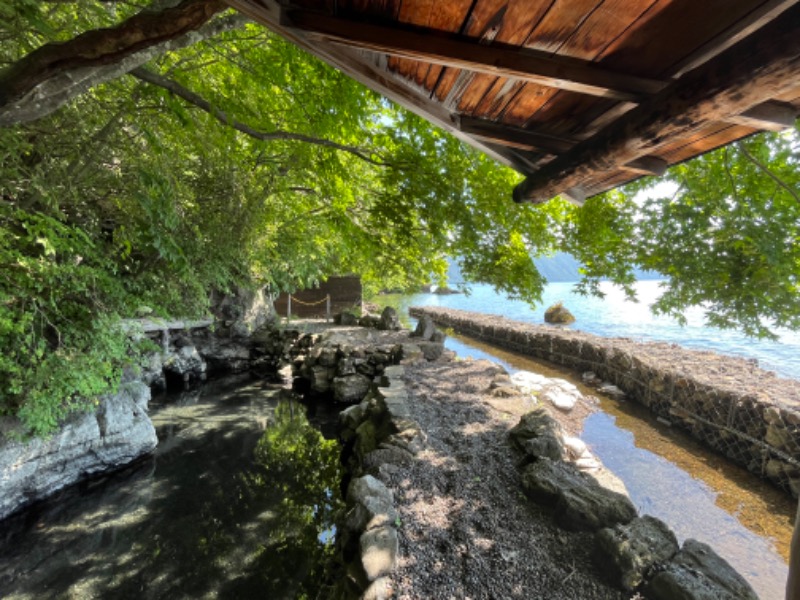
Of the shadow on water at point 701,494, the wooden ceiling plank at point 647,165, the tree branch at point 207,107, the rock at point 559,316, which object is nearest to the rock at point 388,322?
the shadow on water at point 701,494

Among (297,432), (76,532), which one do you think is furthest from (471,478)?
(76,532)

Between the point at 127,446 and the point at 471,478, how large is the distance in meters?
6.04

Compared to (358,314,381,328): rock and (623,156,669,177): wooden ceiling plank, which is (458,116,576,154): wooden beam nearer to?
(623,156,669,177): wooden ceiling plank

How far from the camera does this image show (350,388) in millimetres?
8602

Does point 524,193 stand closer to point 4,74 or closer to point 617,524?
point 617,524

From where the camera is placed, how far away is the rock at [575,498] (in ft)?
9.98

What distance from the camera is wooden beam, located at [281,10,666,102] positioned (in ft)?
4.33

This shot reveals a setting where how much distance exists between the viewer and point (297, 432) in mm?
6996

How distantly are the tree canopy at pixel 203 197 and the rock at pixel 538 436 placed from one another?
2006 millimetres

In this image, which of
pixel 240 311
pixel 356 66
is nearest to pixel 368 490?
pixel 356 66

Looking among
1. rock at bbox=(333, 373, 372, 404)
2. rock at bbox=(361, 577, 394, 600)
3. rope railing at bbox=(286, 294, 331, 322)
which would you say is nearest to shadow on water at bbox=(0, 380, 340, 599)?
rock at bbox=(361, 577, 394, 600)

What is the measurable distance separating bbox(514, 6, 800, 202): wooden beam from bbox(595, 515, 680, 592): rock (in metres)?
3.00

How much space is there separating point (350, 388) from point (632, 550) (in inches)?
269

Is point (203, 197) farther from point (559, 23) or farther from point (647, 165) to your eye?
point (647, 165)
